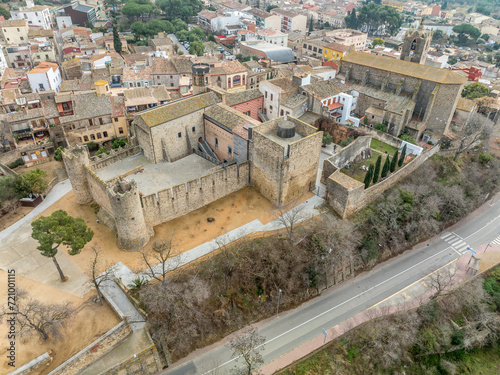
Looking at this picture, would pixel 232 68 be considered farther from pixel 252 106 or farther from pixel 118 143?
pixel 118 143

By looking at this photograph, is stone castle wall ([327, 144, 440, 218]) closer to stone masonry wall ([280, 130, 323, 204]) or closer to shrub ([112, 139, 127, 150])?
→ stone masonry wall ([280, 130, 323, 204])

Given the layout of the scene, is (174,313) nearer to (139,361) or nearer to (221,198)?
(139,361)

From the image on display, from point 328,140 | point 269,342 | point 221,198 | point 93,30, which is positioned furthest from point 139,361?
point 93,30

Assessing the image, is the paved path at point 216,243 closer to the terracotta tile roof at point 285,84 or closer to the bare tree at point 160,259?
the bare tree at point 160,259

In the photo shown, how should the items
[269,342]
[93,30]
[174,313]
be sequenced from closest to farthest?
[174,313] → [269,342] → [93,30]

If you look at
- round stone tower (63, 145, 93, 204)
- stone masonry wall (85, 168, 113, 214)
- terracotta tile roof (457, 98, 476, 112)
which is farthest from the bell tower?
stone masonry wall (85, 168, 113, 214)

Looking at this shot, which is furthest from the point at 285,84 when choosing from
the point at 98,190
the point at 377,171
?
the point at 98,190
